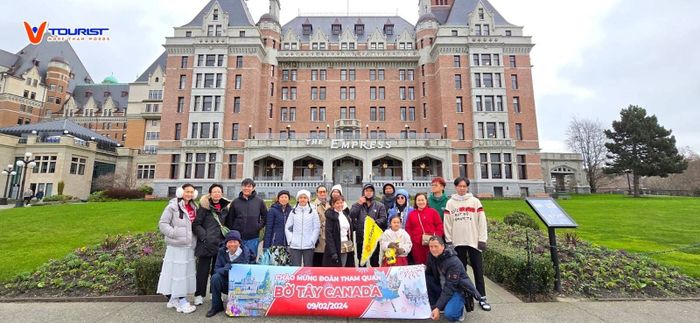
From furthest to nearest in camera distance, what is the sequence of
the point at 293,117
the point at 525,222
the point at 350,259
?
the point at 293,117, the point at 525,222, the point at 350,259

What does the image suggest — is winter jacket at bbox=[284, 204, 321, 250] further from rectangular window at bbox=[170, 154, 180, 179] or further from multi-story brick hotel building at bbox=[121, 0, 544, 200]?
rectangular window at bbox=[170, 154, 180, 179]

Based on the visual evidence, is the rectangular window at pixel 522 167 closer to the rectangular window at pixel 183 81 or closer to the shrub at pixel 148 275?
the shrub at pixel 148 275

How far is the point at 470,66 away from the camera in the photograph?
35.1 metres

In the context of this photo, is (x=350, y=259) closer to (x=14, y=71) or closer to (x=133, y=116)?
(x=133, y=116)

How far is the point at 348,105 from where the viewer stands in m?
39.2

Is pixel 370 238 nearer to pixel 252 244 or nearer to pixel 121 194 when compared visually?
pixel 252 244

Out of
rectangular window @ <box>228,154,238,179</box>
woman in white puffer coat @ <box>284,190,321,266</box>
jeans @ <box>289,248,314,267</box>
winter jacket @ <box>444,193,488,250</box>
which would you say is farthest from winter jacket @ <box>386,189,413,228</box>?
rectangular window @ <box>228,154,238,179</box>

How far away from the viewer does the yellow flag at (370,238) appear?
228 inches

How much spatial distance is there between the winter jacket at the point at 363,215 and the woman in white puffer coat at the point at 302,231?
35.9 inches

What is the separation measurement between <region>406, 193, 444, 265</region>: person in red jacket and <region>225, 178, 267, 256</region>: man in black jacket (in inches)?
121

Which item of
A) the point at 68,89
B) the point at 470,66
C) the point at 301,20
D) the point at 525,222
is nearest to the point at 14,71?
the point at 68,89

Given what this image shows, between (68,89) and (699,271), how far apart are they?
92423 millimetres

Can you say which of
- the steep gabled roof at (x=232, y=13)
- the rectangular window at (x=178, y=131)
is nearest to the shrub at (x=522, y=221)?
the rectangular window at (x=178, y=131)

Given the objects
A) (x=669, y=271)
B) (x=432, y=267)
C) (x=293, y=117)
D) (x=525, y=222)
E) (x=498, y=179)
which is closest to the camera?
(x=432, y=267)
